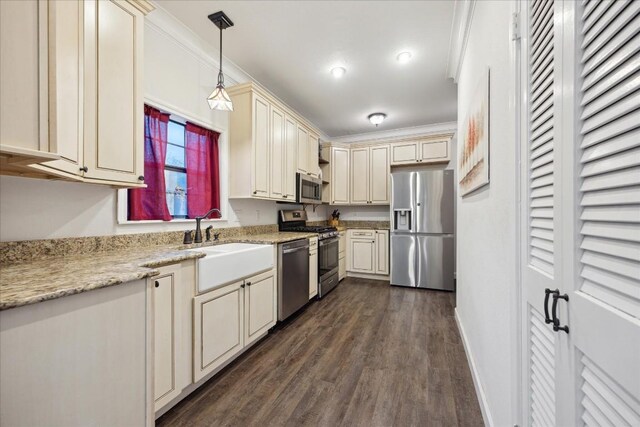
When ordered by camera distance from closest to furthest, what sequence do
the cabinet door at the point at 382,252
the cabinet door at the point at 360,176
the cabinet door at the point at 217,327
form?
the cabinet door at the point at 217,327, the cabinet door at the point at 382,252, the cabinet door at the point at 360,176

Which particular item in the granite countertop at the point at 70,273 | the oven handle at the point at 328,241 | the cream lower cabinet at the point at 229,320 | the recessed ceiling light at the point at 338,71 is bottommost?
the cream lower cabinet at the point at 229,320

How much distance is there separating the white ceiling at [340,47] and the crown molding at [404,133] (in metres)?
0.72

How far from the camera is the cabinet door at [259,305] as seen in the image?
2.12 metres

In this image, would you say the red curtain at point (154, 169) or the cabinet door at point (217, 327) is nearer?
the cabinet door at point (217, 327)

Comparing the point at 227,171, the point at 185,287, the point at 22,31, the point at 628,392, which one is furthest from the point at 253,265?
the point at 628,392

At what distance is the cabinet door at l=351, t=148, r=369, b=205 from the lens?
470 cm

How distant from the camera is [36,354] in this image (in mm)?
842

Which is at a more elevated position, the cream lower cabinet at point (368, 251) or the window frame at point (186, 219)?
the window frame at point (186, 219)

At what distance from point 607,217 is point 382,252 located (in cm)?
399

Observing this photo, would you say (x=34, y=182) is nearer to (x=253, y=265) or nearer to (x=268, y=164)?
(x=253, y=265)

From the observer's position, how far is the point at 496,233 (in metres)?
1.29

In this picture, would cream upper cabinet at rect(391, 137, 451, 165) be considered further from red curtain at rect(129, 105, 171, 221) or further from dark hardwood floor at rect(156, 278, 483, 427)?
red curtain at rect(129, 105, 171, 221)

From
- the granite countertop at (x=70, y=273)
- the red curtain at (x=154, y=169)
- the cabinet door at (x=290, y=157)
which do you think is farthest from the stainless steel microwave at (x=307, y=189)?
the granite countertop at (x=70, y=273)

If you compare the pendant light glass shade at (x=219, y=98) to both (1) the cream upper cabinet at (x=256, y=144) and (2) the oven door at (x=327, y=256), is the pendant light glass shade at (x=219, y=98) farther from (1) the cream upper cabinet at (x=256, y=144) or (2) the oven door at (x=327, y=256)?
(2) the oven door at (x=327, y=256)
